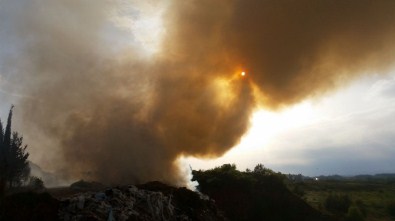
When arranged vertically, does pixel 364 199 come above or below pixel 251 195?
below

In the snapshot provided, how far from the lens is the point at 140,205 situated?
81.8ft

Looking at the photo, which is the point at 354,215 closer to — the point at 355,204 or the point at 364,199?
the point at 355,204

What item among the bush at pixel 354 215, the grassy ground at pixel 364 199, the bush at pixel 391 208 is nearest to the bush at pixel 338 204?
the grassy ground at pixel 364 199

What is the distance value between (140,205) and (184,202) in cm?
463

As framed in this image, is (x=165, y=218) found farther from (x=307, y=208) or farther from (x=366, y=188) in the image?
(x=366, y=188)

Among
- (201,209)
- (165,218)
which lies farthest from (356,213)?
(165,218)

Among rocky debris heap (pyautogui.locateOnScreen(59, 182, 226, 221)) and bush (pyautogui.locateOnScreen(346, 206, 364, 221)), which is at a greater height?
rocky debris heap (pyautogui.locateOnScreen(59, 182, 226, 221))

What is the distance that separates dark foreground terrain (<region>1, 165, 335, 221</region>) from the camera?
21.8 meters

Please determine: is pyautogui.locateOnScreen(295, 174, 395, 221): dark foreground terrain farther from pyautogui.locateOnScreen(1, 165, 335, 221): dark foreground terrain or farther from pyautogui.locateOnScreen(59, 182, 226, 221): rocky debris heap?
pyautogui.locateOnScreen(59, 182, 226, 221): rocky debris heap

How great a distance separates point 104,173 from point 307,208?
3882cm

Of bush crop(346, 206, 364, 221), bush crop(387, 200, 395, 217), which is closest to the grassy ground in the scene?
bush crop(387, 200, 395, 217)

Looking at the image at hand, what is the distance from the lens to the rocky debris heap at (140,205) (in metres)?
22.2

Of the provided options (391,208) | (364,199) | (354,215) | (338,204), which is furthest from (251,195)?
(364,199)

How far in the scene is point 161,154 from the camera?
65.6 metres
